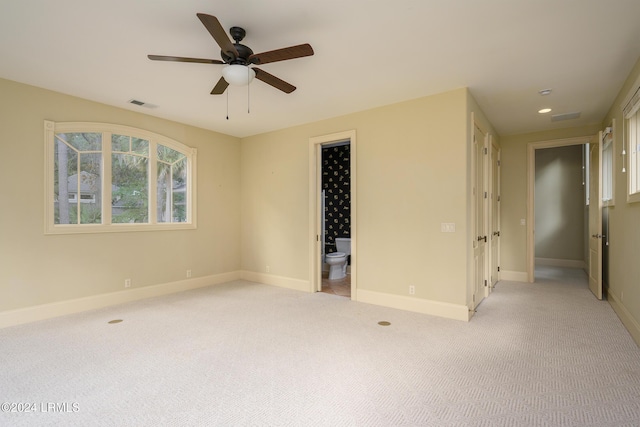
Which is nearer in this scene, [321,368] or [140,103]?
[321,368]

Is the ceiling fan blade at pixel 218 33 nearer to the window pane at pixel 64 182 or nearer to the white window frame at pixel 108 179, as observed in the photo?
the white window frame at pixel 108 179

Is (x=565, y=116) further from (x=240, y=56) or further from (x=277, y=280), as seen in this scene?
(x=277, y=280)

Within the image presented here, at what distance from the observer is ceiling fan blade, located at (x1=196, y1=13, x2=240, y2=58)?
1.84 m

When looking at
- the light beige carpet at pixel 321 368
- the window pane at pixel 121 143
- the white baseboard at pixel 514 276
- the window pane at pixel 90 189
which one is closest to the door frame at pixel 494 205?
the white baseboard at pixel 514 276

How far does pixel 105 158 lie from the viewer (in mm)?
4121

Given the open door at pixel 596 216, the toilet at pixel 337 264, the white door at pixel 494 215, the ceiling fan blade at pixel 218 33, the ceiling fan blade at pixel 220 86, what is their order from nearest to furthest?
1. the ceiling fan blade at pixel 218 33
2. the ceiling fan blade at pixel 220 86
3. the open door at pixel 596 216
4. the white door at pixel 494 215
5. the toilet at pixel 337 264

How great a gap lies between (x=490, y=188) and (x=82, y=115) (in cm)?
565

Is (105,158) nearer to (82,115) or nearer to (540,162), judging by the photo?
(82,115)

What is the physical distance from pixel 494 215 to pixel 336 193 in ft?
9.94

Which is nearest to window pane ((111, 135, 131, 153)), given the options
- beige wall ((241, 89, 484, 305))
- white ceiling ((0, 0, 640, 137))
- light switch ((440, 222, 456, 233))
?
white ceiling ((0, 0, 640, 137))

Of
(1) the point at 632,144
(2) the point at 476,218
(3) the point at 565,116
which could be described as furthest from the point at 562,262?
(1) the point at 632,144

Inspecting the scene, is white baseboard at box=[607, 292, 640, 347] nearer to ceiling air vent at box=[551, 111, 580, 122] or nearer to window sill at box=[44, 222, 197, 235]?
ceiling air vent at box=[551, 111, 580, 122]

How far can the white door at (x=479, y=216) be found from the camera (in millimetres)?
3979

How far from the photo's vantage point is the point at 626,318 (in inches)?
130
